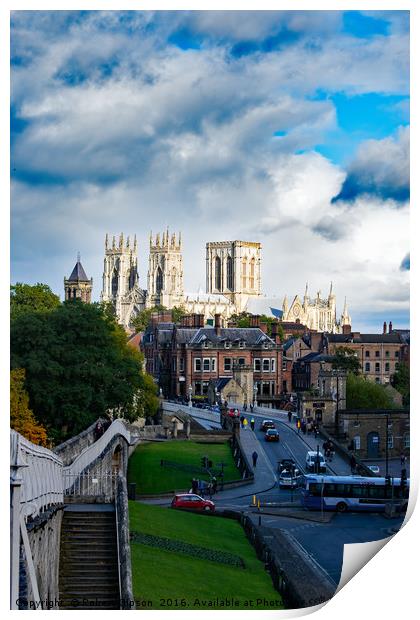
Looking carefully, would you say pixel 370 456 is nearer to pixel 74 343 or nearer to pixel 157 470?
pixel 157 470

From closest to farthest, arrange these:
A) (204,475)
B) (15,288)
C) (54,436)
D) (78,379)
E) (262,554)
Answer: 1. (262,554)
2. (54,436)
3. (78,379)
4. (204,475)
5. (15,288)

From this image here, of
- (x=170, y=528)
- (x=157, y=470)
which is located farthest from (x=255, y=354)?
(x=170, y=528)

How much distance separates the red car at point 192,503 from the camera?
26.3 m

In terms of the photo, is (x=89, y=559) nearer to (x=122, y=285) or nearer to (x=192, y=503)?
(x=192, y=503)

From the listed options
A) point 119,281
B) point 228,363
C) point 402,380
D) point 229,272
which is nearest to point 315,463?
point 402,380

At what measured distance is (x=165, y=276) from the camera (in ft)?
436

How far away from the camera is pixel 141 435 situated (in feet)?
138

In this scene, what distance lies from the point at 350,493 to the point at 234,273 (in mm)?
99054

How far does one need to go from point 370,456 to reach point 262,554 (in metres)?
20.7

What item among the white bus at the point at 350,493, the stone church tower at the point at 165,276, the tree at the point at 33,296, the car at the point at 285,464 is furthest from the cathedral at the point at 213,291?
the white bus at the point at 350,493

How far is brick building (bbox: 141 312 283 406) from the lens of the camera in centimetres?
6025

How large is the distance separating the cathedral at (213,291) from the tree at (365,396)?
203 feet

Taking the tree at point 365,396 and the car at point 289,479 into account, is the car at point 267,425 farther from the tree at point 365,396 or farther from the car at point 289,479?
the car at point 289,479

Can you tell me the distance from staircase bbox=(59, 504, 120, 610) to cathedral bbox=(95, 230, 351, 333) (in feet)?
319
